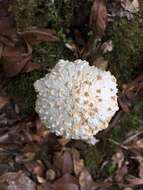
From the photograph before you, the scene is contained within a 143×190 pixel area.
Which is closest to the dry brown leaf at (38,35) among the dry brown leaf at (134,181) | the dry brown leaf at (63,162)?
the dry brown leaf at (63,162)

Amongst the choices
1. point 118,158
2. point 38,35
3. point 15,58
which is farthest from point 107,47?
point 118,158

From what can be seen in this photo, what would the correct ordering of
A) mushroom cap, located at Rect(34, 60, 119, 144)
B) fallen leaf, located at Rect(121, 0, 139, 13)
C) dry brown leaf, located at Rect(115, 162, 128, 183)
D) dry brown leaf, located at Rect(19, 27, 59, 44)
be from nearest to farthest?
mushroom cap, located at Rect(34, 60, 119, 144)
dry brown leaf, located at Rect(19, 27, 59, 44)
fallen leaf, located at Rect(121, 0, 139, 13)
dry brown leaf, located at Rect(115, 162, 128, 183)

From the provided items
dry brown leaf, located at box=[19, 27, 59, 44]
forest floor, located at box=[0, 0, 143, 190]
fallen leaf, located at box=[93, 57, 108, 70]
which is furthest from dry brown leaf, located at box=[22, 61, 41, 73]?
fallen leaf, located at box=[93, 57, 108, 70]

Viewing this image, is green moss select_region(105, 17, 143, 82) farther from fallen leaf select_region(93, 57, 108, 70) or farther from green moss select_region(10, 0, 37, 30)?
green moss select_region(10, 0, 37, 30)

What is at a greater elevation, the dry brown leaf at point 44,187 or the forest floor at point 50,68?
the forest floor at point 50,68

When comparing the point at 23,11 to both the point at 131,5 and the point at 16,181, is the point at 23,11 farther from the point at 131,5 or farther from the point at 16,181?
the point at 16,181

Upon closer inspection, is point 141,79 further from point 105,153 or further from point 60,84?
point 60,84

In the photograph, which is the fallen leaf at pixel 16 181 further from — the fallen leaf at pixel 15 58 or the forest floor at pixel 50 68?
the fallen leaf at pixel 15 58
